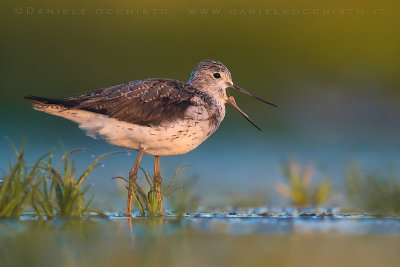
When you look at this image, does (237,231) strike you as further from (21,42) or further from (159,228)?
(21,42)

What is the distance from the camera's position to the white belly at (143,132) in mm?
9242

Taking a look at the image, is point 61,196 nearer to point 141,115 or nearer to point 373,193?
point 141,115

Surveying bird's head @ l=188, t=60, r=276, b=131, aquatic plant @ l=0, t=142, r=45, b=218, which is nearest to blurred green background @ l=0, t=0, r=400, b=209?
bird's head @ l=188, t=60, r=276, b=131

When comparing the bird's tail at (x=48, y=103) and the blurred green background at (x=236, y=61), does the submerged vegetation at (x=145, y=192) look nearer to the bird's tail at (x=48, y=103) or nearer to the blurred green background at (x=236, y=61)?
the bird's tail at (x=48, y=103)

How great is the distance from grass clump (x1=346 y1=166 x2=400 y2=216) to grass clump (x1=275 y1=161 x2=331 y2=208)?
0.81m

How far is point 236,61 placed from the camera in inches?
736

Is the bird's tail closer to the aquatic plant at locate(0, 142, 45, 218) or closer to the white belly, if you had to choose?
the white belly

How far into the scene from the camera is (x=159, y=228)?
744cm

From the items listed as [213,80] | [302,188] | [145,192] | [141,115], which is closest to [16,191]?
[145,192]

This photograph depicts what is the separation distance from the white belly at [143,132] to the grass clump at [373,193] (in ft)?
6.65

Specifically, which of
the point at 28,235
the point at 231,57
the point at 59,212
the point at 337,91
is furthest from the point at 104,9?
the point at 28,235

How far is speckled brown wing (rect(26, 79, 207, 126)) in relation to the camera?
30.5 feet

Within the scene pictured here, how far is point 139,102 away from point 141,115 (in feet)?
0.64

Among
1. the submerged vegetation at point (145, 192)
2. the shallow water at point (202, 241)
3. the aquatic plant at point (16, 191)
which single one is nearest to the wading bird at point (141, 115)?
the submerged vegetation at point (145, 192)
